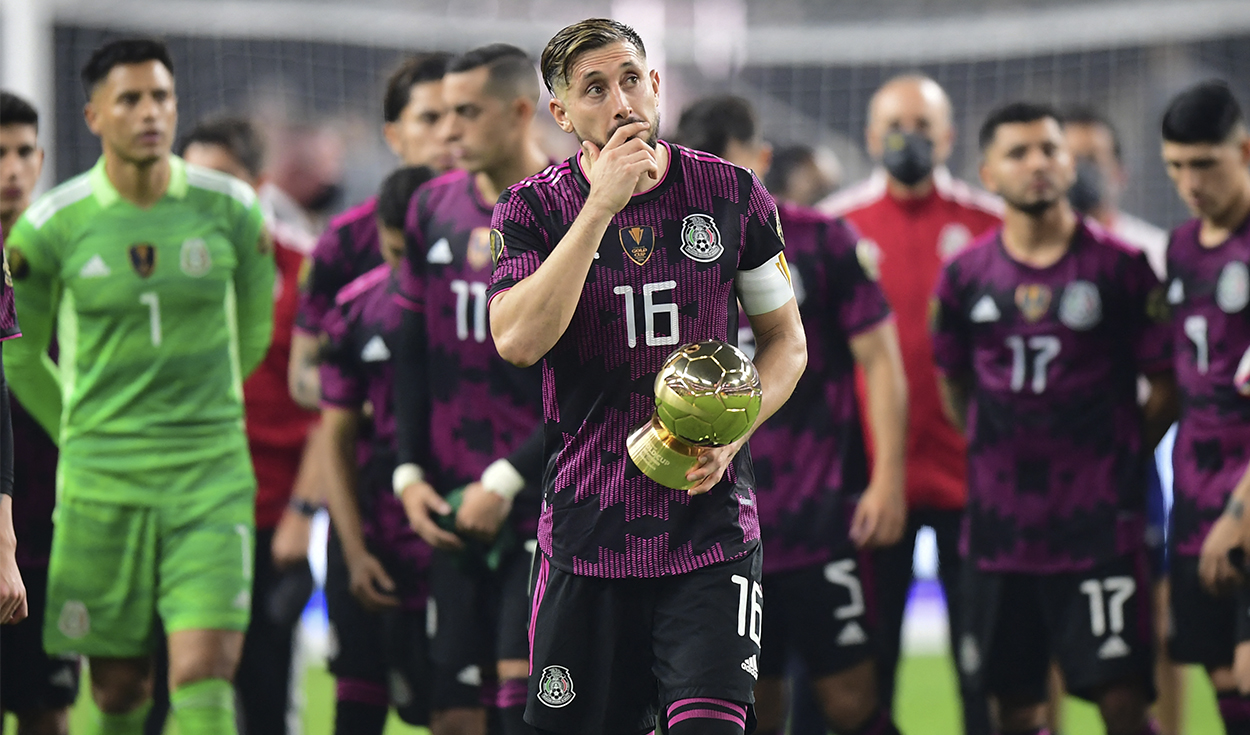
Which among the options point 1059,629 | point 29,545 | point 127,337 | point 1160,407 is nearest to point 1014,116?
point 1160,407

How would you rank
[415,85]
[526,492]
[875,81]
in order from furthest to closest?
[875,81], [415,85], [526,492]

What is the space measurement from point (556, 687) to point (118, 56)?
2923mm

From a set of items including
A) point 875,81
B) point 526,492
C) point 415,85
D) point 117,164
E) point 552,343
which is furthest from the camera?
point 875,81

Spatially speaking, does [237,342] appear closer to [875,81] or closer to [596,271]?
[596,271]

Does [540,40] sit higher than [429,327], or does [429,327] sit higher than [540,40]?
[540,40]

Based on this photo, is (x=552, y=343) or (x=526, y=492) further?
(x=526, y=492)

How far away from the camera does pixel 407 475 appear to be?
196 inches

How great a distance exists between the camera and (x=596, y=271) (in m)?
3.42

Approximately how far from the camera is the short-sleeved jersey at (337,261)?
5.95 m

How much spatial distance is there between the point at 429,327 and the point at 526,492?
2.09 ft

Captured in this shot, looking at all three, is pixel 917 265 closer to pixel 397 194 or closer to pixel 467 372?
pixel 397 194

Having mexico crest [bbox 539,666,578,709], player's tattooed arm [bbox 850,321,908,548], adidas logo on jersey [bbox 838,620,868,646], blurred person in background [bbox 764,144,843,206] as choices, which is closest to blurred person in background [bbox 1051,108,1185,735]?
player's tattooed arm [bbox 850,321,908,548]

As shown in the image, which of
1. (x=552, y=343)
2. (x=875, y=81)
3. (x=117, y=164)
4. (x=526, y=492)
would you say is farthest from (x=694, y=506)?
(x=875, y=81)

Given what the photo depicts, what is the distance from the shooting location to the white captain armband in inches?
139
